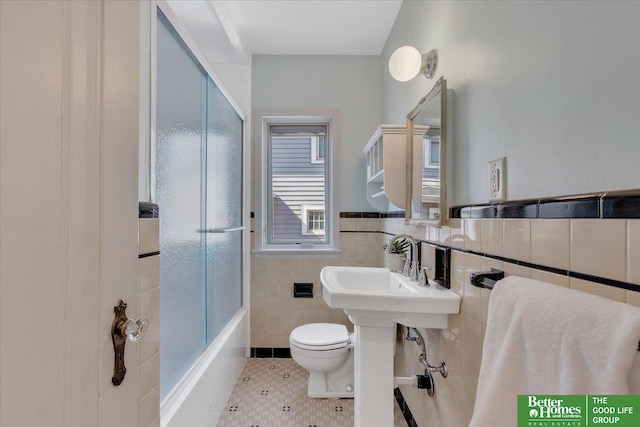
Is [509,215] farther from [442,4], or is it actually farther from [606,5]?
[442,4]

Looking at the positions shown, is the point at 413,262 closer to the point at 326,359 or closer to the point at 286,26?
the point at 326,359

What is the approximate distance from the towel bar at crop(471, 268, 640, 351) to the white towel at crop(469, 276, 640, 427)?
0.56ft

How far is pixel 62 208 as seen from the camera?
1.40 ft

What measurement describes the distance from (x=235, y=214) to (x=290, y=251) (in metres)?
0.53

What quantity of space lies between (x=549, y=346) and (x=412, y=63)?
1.25 metres

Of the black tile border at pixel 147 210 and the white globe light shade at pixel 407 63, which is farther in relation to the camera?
the white globe light shade at pixel 407 63

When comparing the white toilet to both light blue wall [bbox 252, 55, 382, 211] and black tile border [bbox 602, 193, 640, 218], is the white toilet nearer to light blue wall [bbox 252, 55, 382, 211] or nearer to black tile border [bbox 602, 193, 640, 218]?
light blue wall [bbox 252, 55, 382, 211]

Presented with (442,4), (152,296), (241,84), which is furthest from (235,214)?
(442,4)

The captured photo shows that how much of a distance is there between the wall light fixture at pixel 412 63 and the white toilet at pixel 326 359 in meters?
1.48

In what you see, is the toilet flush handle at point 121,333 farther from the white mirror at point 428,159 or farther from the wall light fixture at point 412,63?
the wall light fixture at point 412,63

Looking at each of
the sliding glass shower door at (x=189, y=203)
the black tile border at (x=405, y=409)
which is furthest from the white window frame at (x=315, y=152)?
the black tile border at (x=405, y=409)

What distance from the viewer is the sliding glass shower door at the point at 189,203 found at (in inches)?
45.2

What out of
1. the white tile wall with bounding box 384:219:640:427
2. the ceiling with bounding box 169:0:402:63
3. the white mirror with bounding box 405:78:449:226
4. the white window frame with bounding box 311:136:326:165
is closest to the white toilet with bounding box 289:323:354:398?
the white tile wall with bounding box 384:219:640:427

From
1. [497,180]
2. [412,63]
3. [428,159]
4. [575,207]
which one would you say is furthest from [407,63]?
[575,207]
